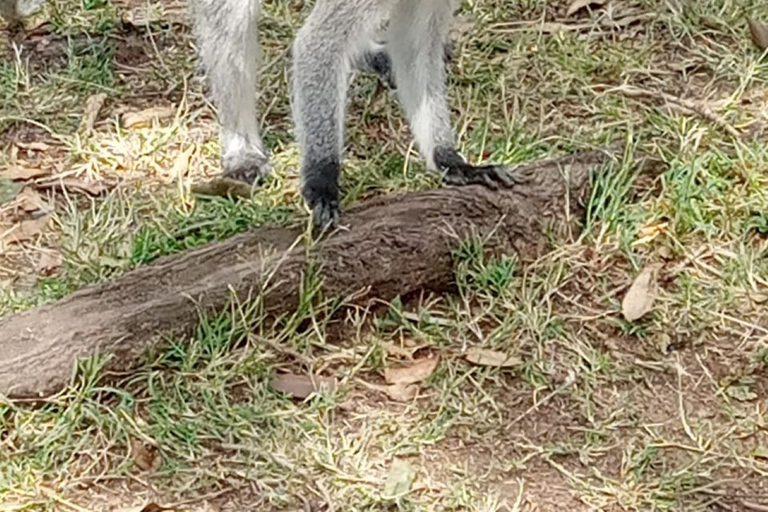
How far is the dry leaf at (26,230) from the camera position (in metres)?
4.24

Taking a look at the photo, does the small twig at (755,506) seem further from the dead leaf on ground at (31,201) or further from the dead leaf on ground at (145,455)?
the dead leaf on ground at (31,201)

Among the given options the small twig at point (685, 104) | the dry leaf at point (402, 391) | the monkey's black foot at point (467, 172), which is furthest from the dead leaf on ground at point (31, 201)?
the small twig at point (685, 104)

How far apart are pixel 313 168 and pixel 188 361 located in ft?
2.94

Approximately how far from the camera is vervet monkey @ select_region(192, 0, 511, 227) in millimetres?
4125

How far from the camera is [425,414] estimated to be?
354 cm

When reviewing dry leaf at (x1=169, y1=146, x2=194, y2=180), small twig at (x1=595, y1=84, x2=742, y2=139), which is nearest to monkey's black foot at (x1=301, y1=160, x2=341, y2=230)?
dry leaf at (x1=169, y1=146, x2=194, y2=180)

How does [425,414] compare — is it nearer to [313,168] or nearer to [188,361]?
[188,361]

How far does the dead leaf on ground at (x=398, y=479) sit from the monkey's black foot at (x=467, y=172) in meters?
1.15

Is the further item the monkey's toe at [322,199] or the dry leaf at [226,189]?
the dry leaf at [226,189]

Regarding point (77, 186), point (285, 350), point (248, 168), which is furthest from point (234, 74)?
point (285, 350)

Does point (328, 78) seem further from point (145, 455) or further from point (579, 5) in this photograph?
point (579, 5)

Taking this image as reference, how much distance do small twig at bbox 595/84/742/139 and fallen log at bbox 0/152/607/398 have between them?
25.5 inches

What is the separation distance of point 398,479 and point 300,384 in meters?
0.49

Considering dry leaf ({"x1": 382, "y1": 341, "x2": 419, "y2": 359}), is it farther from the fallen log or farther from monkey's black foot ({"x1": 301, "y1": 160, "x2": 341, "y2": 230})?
monkey's black foot ({"x1": 301, "y1": 160, "x2": 341, "y2": 230})
